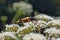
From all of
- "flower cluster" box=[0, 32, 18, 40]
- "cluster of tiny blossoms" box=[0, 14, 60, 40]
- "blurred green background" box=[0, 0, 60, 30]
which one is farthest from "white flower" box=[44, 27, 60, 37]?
"blurred green background" box=[0, 0, 60, 30]

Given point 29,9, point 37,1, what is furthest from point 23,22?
point 37,1

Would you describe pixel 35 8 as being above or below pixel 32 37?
below

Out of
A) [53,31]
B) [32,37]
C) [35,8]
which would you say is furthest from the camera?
[35,8]

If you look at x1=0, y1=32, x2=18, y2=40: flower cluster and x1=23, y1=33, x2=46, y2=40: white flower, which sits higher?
x1=23, y1=33, x2=46, y2=40: white flower

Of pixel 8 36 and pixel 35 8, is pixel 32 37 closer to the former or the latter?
pixel 8 36

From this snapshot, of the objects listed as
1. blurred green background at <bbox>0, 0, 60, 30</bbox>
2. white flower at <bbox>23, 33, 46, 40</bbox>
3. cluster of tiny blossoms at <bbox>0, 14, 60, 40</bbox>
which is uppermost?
white flower at <bbox>23, 33, 46, 40</bbox>

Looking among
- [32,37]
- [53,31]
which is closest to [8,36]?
[32,37]

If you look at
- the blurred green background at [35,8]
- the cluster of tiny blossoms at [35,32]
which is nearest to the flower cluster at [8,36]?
the cluster of tiny blossoms at [35,32]

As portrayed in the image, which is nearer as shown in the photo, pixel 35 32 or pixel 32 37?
pixel 32 37

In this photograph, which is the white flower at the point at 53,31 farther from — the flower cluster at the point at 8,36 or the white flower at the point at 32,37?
the flower cluster at the point at 8,36

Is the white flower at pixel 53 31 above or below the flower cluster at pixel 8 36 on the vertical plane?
above

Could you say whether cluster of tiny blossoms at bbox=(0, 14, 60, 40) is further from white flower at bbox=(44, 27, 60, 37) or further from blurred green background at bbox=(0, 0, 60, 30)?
blurred green background at bbox=(0, 0, 60, 30)
